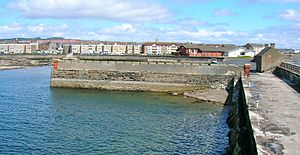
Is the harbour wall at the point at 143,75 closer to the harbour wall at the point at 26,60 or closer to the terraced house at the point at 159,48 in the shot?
the harbour wall at the point at 26,60

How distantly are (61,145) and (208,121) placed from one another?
28.6 feet

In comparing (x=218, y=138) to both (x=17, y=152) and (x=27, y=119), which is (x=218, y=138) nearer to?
(x=17, y=152)

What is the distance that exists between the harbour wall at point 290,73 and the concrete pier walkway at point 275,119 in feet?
11.8

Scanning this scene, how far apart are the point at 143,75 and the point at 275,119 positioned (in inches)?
871

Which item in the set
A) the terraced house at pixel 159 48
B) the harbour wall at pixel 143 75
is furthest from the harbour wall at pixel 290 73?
the terraced house at pixel 159 48

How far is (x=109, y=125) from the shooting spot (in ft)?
65.5

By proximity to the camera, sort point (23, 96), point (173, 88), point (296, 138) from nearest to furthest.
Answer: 1. point (296, 138)
2. point (23, 96)
3. point (173, 88)

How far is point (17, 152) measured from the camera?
591 inches

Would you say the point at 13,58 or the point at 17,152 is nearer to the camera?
the point at 17,152

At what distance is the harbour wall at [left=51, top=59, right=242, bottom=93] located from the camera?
32938mm

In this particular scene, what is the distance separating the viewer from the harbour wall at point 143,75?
3294 centimetres

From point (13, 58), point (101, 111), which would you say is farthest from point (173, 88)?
point (13, 58)

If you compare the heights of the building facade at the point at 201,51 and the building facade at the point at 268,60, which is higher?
the building facade at the point at 201,51

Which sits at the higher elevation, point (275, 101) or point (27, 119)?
point (275, 101)
